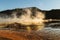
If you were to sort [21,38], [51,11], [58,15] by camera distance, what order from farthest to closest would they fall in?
[51,11] < [58,15] < [21,38]

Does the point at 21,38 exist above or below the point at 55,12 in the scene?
above

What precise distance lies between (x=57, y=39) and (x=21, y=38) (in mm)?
2520

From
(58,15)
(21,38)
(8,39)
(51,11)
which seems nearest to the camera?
(8,39)

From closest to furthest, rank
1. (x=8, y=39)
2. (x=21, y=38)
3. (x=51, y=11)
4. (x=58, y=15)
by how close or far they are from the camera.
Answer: (x=8, y=39), (x=21, y=38), (x=58, y=15), (x=51, y=11)

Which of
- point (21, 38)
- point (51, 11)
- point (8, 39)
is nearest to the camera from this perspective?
point (8, 39)

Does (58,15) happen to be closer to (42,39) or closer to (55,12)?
(55,12)

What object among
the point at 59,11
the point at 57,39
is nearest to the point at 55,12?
the point at 59,11

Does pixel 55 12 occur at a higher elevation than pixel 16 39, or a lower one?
lower

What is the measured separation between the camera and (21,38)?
15.2m

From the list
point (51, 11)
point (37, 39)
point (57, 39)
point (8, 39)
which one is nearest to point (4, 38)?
point (8, 39)

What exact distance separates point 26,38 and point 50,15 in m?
75.6

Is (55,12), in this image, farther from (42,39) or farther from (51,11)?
(42,39)

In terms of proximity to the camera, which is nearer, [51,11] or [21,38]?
[21,38]

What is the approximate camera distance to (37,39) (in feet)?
50.5
